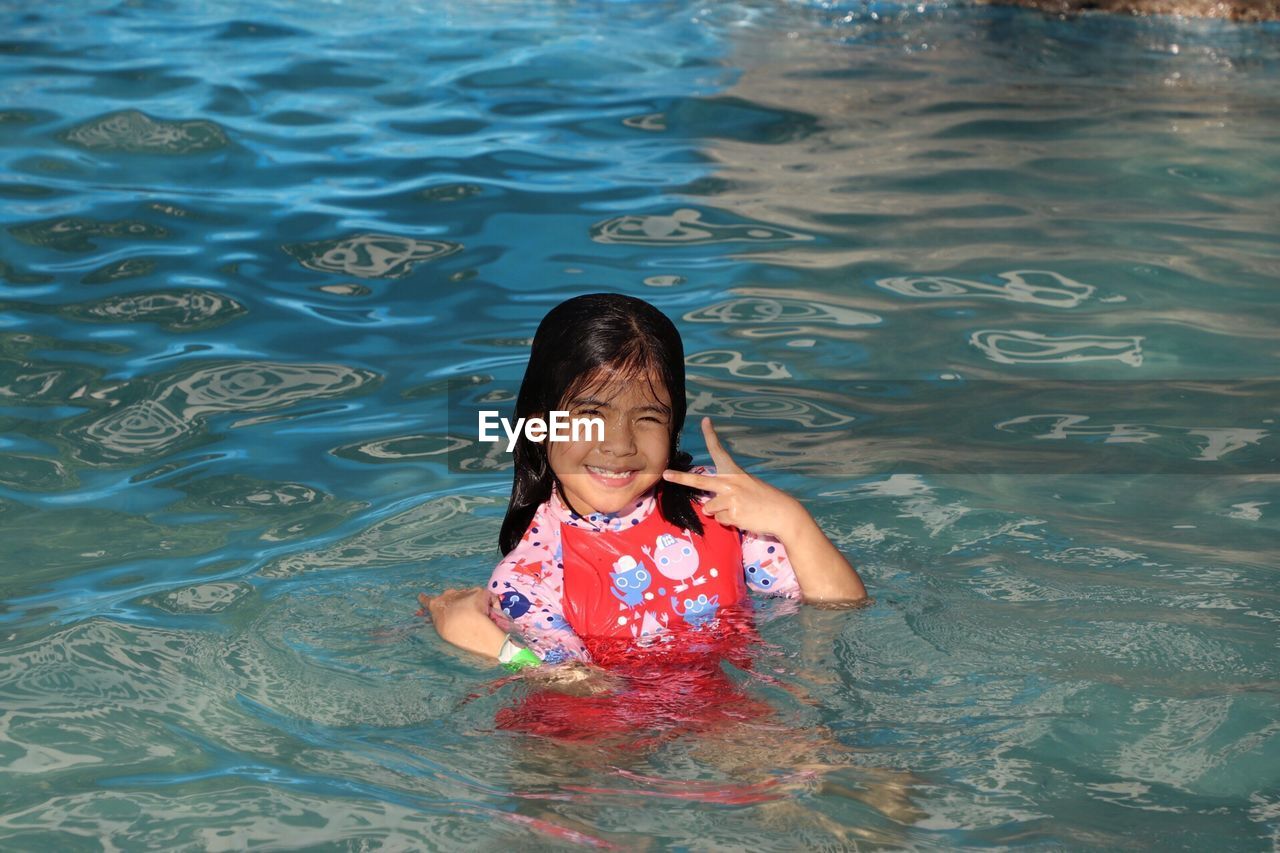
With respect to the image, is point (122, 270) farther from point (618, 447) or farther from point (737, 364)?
point (618, 447)

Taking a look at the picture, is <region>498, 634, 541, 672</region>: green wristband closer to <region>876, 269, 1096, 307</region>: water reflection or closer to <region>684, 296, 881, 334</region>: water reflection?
<region>684, 296, 881, 334</region>: water reflection

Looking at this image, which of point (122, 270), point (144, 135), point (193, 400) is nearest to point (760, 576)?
point (193, 400)

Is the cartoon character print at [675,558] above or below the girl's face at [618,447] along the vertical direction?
below

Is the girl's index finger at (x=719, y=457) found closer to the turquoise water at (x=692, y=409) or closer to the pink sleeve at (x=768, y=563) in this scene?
the pink sleeve at (x=768, y=563)

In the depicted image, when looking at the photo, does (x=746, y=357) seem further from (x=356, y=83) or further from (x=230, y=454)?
(x=356, y=83)

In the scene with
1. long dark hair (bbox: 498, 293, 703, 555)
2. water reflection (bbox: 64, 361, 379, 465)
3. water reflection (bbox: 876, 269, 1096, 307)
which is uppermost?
long dark hair (bbox: 498, 293, 703, 555)

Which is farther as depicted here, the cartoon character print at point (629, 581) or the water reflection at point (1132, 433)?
the water reflection at point (1132, 433)

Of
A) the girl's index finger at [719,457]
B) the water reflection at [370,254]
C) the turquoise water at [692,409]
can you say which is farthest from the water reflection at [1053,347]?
the water reflection at [370,254]

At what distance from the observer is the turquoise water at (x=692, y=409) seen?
10.3ft

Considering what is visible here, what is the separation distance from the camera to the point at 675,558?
3.70 meters

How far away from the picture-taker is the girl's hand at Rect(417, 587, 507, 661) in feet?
11.6

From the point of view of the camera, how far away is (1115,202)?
7504 mm

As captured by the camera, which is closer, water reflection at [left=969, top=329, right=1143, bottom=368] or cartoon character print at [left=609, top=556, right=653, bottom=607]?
cartoon character print at [left=609, top=556, right=653, bottom=607]

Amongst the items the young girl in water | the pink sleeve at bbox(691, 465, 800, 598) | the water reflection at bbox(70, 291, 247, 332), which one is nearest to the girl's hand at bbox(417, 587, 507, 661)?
the young girl in water
